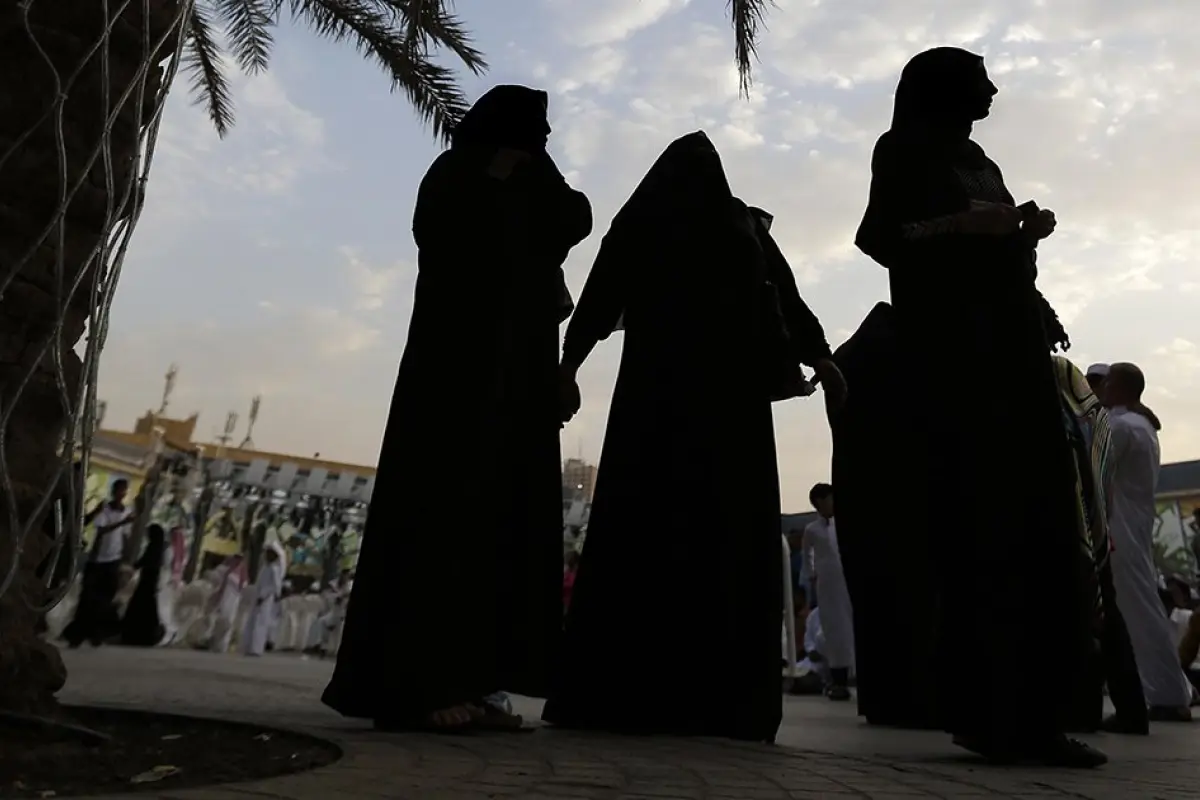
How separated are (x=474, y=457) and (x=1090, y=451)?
7.54 feet

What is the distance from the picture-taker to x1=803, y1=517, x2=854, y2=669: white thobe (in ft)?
23.3

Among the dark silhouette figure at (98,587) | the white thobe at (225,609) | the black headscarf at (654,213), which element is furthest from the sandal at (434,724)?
the white thobe at (225,609)

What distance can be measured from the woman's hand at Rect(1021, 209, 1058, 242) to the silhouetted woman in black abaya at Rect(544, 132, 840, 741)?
862mm

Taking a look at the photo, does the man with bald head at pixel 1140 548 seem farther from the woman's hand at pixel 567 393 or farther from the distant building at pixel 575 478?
the distant building at pixel 575 478

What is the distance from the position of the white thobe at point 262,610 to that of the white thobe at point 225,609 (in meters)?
0.68

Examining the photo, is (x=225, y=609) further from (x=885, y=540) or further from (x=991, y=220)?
(x=991, y=220)

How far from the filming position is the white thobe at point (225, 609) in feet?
54.0

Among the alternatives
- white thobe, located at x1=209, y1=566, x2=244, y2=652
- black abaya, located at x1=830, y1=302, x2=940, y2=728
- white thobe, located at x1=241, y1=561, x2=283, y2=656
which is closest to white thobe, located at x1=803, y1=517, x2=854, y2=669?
black abaya, located at x1=830, y1=302, x2=940, y2=728

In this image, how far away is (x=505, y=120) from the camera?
11.3 ft

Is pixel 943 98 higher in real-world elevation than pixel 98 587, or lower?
higher

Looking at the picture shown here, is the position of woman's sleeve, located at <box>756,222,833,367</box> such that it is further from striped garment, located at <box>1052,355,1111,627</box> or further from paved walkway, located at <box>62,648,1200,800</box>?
paved walkway, located at <box>62,648,1200,800</box>

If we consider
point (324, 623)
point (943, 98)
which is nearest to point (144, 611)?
point (324, 623)

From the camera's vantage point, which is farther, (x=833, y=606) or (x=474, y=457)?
(x=833, y=606)

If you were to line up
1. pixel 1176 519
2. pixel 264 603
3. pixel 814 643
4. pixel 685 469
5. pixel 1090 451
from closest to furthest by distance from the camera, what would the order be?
pixel 685 469
pixel 1090 451
pixel 814 643
pixel 264 603
pixel 1176 519
